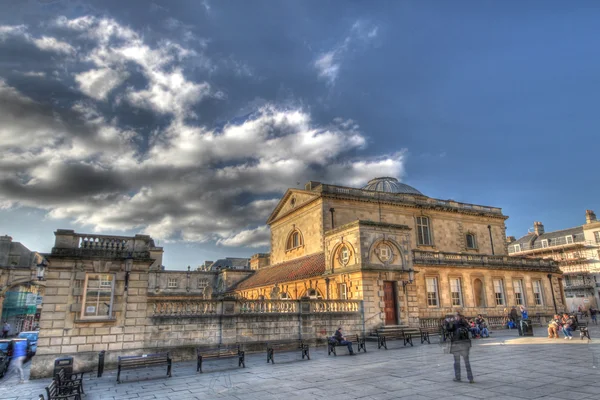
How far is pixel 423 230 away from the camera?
1455 inches

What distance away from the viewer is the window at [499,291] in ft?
105

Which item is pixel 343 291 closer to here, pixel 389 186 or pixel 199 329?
pixel 199 329

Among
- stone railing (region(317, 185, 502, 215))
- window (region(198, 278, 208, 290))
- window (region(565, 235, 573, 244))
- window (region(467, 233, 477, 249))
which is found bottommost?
window (region(198, 278, 208, 290))

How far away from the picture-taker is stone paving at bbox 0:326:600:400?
9.04 metres

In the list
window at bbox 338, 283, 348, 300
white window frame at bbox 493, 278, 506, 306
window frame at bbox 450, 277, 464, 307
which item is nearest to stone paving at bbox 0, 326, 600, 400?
window at bbox 338, 283, 348, 300

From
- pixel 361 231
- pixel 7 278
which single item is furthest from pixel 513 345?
pixel 7 278

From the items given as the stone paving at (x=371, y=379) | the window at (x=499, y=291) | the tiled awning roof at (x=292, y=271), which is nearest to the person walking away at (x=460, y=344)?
the stone paving at (x=371, y=379)

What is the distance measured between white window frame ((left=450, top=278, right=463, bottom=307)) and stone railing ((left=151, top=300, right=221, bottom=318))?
20.0 metres

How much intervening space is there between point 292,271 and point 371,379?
69.0ft

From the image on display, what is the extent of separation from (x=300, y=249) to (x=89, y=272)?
22.6 m

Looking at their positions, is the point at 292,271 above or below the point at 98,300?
above

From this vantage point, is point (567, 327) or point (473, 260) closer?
point (567, 327)

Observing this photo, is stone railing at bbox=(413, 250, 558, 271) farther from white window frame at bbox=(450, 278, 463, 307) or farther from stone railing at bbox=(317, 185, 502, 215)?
stone railing at bbox=(317, 185, 502, 215)

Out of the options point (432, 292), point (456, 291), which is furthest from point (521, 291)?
point (432, 292)
